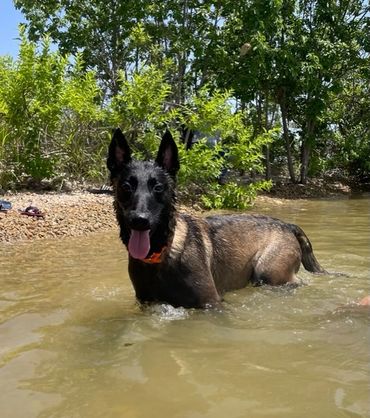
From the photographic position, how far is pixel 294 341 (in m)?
3.82

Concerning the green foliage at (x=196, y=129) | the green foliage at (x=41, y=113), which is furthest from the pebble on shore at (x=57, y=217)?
the green foliage at (x=196, y=129)

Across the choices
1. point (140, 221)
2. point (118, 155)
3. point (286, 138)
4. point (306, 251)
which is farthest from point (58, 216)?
point (286, 138)

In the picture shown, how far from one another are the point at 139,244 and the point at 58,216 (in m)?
5.06

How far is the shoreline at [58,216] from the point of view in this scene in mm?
8195

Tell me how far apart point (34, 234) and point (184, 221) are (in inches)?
160

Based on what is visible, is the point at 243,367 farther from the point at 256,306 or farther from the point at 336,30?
the point at 336,30

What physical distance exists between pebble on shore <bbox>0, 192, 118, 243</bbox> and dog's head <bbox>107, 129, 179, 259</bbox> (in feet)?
13.2

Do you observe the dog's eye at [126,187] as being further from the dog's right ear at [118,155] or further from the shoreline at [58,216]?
the shoreline at [58,216]

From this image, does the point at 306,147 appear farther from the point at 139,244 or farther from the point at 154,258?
the point at 139,244

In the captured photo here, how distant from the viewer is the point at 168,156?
4598 mm

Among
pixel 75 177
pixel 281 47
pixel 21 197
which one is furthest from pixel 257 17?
pixel 21 197

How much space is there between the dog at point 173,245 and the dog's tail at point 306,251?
1.21 ft

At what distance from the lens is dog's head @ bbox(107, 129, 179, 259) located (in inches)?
163

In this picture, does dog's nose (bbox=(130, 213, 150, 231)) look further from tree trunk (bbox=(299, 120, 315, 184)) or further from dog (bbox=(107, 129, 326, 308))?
tree trunk (bbox=(299, 120, 315, 184))
